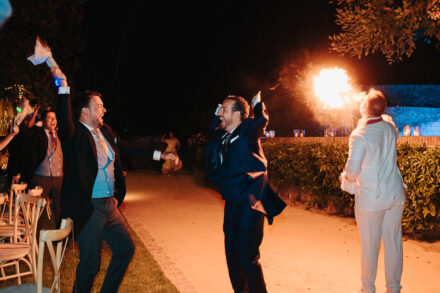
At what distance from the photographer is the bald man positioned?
3951mm

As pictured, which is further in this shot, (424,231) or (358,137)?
(424,231)

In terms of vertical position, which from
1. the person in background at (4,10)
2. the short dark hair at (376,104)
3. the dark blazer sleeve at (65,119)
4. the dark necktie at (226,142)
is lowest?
the dark necktie at (226,142)

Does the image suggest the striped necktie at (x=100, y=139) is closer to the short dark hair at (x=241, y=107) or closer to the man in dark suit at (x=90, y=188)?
the man in dark suit at (x=90, y=188)

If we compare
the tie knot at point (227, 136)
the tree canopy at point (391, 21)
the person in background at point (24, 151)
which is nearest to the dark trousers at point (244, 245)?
the tie knot at point (227, 136)

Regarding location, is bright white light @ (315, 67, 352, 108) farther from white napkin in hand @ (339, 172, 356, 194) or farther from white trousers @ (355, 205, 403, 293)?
white trousers @ (355, 205, 403, 293)

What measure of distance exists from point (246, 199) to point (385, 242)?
1.62 m

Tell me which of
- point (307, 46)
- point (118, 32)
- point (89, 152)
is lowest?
point (89, 152)

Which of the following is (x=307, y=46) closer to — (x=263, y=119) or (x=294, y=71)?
(x=294, y=71)

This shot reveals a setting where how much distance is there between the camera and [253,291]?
364cm

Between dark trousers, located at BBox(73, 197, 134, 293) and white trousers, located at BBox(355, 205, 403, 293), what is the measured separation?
241 centimetres

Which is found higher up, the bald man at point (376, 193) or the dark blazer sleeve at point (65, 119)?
the dark blazer sleeve at point (65, 119)

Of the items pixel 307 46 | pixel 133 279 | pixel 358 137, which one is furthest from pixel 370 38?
pixel 307 46

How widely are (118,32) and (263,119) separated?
30.4 meters

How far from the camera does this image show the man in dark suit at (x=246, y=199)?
12.0 ft
